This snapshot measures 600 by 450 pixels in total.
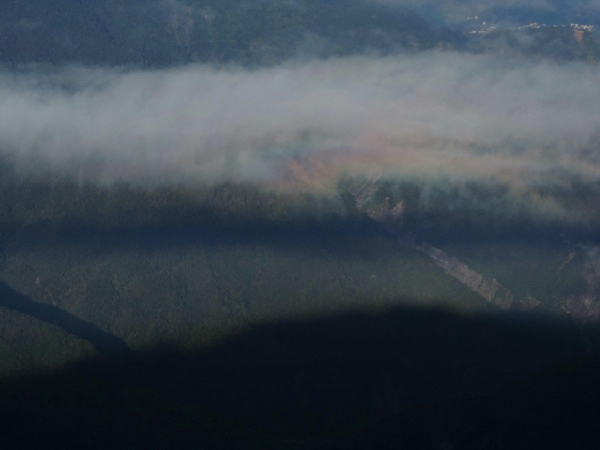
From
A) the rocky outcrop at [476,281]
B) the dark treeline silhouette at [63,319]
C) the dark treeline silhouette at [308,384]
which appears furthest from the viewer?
the rocky outcrop at [476,281]

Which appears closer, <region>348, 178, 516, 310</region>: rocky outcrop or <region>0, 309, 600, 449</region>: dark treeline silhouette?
<region>0, 309, 600, 449</region>: dark treeline silhouette

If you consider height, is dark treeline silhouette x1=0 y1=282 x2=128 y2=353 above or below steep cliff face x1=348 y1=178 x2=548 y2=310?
below

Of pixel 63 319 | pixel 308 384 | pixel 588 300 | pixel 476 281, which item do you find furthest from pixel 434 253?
pixel 63 319

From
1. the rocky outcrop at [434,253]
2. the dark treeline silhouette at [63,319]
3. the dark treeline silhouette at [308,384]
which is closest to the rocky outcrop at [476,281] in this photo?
the rocky outcrop at [434,253]

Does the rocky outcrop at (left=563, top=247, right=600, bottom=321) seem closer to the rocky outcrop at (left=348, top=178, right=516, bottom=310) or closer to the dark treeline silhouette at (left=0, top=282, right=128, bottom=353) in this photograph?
the rocky outcrop at (left=348, top=178, right=516, bottom=310)

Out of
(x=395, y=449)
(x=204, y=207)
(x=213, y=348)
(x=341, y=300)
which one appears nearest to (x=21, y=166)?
(x=204, y=207)

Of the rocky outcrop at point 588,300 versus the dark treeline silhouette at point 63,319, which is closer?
the dark treeline silhouette at point 63,319

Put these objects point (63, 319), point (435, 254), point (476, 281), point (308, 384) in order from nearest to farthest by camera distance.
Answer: point (308, 384)
point (63, 319)
point (476, 281)
point (435, 254)

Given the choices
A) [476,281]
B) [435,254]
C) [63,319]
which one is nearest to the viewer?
[63,319]

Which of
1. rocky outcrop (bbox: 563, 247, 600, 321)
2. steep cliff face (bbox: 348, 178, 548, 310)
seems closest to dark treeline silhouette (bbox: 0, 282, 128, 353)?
steep cliff face (bbox: 348, 178, 548, 310)

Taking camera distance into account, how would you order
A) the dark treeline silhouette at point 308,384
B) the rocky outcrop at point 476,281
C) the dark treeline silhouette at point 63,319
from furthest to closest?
the rocky outcrop at point 476,281 < the dark treeline silhouette at point 63,319 < the dark treeline silhouette at point 308,384

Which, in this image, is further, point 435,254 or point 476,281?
point 435,254

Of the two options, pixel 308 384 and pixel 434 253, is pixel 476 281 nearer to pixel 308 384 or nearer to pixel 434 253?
pixel 434 253

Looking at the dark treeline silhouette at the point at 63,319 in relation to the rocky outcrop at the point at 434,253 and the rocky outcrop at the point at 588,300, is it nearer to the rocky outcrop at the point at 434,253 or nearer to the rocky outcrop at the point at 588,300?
the rocky outcrop at the point at 434,253
